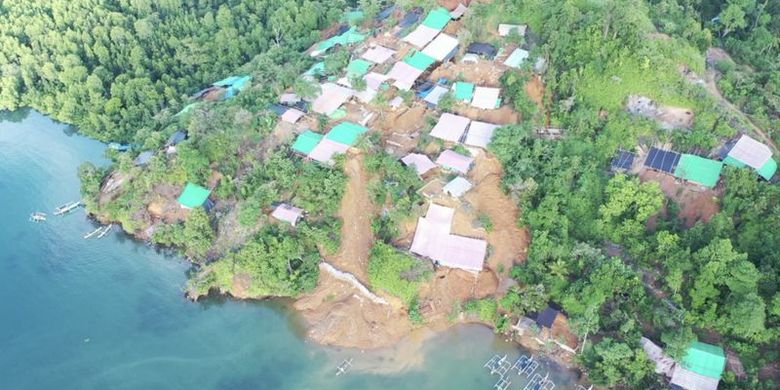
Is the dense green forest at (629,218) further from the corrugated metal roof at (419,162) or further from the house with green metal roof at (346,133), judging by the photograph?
the house with green metal roof at (346,133)

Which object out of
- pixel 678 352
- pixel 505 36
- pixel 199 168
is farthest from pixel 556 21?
pixel 199 168

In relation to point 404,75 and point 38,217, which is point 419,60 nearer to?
point 404,75

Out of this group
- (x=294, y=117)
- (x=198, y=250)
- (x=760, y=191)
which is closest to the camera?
(x=760, y=191)

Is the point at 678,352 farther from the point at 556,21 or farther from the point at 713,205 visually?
the point at 556,21

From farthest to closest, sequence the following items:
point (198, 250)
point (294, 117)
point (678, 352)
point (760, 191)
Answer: point (294, 117) < point (198, 250) < point (760, 191) < point (678, 352)

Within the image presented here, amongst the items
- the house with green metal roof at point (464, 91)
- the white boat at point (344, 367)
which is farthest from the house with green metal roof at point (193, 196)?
the house with green metal roof at point (464, 91)
